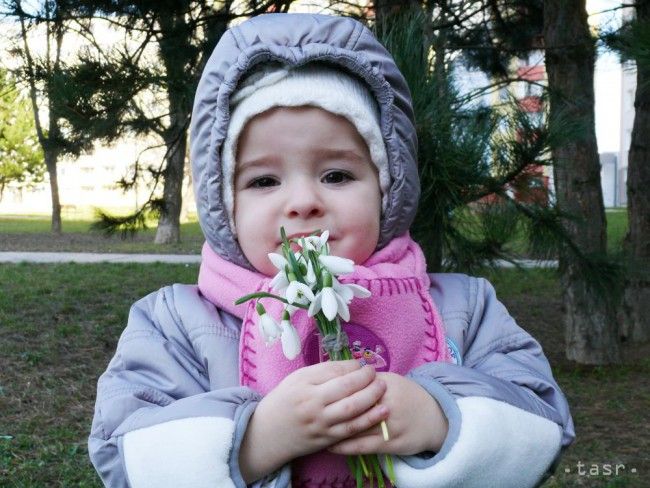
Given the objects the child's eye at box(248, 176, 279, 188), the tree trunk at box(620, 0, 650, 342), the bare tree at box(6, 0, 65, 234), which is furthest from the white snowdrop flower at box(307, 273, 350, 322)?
the tree trunk at box(620, 0, 650, 342)

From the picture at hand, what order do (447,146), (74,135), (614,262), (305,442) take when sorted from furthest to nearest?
(74,135) < (614,262) < (447,146) < (305,442)

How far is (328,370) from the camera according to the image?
1253mm

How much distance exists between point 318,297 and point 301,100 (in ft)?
1.34

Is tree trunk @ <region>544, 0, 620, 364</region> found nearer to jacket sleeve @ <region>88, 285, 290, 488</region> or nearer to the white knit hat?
the white knit hat

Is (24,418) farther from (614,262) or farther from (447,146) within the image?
(614,262)

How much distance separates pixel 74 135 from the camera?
14.4 feet

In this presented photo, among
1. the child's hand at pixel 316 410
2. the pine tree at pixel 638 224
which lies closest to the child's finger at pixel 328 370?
the child's hand at pixel 316 410

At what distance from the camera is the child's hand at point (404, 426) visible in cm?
127

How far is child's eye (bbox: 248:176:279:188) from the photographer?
1.49 metres

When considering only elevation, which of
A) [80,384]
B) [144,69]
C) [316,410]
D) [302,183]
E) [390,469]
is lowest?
[80,384]

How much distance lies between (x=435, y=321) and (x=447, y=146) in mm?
1030

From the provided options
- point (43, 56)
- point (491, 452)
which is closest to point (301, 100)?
point (491, 452)

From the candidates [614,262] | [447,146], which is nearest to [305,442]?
[447,146]

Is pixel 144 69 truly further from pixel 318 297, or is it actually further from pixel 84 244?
pixel 84 244
